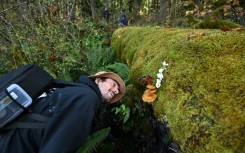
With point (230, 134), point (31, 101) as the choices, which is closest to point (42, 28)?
point (31, 101)

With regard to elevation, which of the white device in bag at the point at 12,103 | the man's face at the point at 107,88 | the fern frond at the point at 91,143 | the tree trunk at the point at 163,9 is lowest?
the tree trunk at the point at 163,9

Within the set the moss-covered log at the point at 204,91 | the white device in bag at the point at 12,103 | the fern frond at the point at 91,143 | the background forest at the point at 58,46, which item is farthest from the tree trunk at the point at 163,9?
the white device in bag at the point at 12,103

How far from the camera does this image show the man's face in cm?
326

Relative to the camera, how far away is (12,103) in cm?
267

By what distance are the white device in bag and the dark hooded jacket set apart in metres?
0.11

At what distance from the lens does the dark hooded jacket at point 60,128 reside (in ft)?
8.30

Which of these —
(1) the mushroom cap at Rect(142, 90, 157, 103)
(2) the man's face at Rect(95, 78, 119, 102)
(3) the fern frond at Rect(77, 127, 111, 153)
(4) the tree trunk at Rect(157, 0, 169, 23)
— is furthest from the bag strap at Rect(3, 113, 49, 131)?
(4) the tree trunk at Rect(157, 0, 169, 23)

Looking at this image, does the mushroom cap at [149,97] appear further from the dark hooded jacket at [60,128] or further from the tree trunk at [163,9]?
the tree trunk at [163,9]

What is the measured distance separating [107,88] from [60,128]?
908 millimetres

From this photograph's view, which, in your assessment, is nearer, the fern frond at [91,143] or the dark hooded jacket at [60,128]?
the dark hooded jacket at [60,128]

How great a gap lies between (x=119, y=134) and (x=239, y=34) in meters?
2.80

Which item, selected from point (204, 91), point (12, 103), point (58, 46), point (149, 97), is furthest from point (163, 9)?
point (12, 103)

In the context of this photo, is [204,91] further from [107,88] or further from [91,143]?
[91,143]

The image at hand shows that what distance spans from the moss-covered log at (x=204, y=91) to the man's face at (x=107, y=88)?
0.52m
